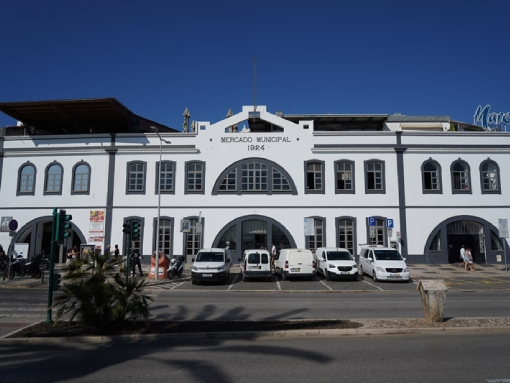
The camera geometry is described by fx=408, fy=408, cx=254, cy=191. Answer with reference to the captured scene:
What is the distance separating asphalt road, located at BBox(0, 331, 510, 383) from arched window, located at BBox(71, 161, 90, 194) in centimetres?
2369

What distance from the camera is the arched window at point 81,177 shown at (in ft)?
102

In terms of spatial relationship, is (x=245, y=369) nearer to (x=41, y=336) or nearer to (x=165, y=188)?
(x=41, y=336)

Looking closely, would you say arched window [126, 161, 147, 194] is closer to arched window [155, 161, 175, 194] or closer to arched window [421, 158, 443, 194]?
arched window [155, 161, 175, 194]

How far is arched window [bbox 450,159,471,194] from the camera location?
30433 millimetres

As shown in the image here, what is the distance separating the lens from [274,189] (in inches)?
1198

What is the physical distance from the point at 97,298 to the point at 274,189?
2165cm

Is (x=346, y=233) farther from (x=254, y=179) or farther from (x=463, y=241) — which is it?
(x=463, y=241)

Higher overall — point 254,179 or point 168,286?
point 254,179

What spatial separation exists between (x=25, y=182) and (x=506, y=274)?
3458cm

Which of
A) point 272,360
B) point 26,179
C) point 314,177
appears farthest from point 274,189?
point 272,360

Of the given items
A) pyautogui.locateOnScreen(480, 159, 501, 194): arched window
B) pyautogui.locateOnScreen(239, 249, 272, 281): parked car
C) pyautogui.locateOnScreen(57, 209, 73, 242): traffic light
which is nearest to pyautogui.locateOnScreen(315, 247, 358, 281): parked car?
pyautogui.locateOnScreen(239, 249, 272, 281): parked car

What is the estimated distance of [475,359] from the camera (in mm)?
7641

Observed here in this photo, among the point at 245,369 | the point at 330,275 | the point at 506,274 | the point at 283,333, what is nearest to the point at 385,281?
the point at 330,275

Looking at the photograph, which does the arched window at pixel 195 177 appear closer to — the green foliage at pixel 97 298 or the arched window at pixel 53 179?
the arched window at pixel 53 179
